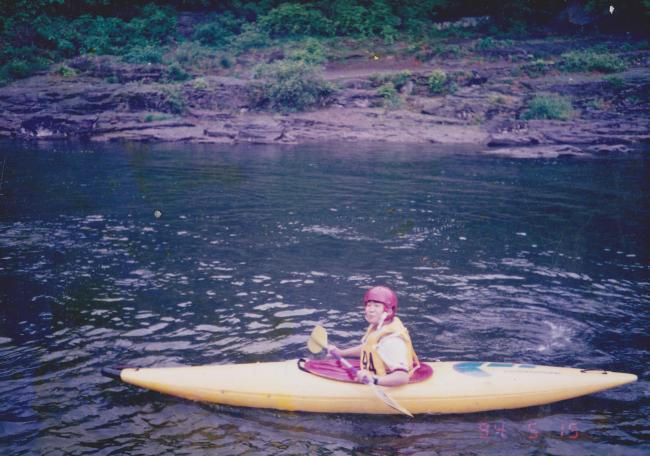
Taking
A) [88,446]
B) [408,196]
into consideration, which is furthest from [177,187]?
[88,446]

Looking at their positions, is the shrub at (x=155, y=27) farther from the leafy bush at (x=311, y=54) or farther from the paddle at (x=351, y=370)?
the paddle at (x=351, y=370)

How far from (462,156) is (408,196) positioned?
21.7ft

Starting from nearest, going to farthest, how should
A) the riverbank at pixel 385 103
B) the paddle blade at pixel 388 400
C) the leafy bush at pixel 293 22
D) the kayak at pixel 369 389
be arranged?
1. the paddle blade at pixel 388 400
2. the kayak at pixel 369 389
3. the riverbank at pixel 385 103
4. the leafy bush at pixel 293 22

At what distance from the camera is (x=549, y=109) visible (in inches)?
911

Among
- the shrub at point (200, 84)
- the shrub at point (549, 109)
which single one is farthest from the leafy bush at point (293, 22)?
the shrub at point (549, 109)

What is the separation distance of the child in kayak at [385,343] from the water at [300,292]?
0.42 metres

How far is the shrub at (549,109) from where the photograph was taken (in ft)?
75.8

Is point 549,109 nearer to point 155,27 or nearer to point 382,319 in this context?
point 382,319

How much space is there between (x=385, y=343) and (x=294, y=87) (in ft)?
72.8

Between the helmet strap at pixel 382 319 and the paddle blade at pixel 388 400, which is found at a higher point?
the helmet strap at pixel 382 319

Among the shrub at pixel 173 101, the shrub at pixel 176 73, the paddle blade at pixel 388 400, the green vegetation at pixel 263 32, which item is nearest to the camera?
the paddle blade at pixel 388 400

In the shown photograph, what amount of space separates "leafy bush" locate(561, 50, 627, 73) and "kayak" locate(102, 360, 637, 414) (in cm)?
2432

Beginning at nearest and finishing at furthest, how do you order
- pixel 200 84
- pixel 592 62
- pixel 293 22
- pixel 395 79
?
pixel 592 62
pixel 200 84
pixel 395 79
pixel 293 22
